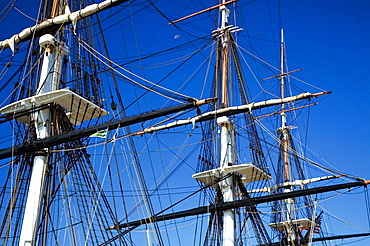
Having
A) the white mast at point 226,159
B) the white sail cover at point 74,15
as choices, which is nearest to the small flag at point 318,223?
the white mast at point 226,159

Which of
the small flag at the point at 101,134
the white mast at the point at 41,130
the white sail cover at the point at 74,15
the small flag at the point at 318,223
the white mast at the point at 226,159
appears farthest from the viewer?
the small flag at the point at 318,223

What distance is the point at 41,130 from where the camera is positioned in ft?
67.1

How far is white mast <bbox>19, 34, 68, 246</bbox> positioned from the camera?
702 inches

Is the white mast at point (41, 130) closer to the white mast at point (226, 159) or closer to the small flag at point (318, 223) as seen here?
the white mast at point (226, 159)

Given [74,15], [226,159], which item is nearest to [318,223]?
[226,159]

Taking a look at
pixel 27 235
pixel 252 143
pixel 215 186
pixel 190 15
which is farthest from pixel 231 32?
pixel 27 235

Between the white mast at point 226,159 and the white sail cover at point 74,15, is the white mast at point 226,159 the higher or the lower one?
the lower one

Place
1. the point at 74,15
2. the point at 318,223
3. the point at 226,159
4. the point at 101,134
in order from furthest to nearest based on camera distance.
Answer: the point at 318,223
the point at 226,159
the point at 74,15
the point at 101,134

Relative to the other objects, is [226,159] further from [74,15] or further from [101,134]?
[74,15]

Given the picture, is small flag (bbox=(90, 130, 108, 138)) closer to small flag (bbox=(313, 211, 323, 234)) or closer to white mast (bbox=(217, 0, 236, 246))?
white mast (bbox=(217, 0, 236, 246))

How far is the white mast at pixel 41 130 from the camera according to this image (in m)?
17.8

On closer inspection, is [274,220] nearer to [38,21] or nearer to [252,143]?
[252,143]

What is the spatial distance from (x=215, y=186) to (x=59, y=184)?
12.4 meters

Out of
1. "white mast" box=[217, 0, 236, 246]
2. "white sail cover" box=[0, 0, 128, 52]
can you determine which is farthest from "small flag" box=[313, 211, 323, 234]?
"white sail cover" box=[0, 0, 128, 52]
